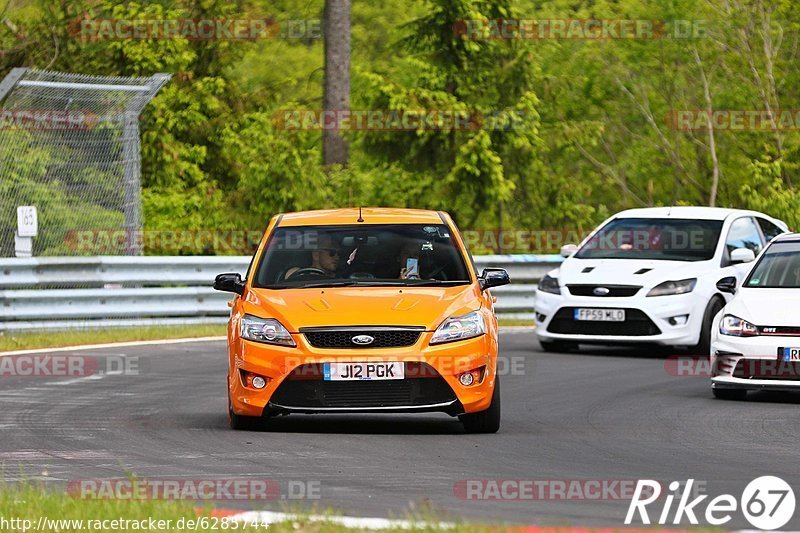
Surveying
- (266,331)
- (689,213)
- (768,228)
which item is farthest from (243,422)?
(768,228)

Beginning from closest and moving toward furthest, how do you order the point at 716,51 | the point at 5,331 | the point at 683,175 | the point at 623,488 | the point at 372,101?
the point at 623,488
the point at 5,331
the point at 372,101
the point at 716,51
the point at 683,175

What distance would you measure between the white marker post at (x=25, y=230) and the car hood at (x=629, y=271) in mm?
6773

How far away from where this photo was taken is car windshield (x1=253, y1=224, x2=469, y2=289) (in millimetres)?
11977

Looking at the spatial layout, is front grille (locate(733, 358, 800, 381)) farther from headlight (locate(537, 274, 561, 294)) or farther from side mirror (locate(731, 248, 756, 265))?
headlight (locate(537, 274, 561, 294))

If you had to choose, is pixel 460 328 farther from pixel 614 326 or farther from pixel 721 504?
pixel 614 326

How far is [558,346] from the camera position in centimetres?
2022

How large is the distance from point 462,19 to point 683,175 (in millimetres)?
9905

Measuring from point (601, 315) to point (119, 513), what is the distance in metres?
11.7

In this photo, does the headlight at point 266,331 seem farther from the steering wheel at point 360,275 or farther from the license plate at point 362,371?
the steering wheel at point 360,275

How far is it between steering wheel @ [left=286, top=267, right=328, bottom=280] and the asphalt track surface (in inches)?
41.9

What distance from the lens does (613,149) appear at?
47.3 metres

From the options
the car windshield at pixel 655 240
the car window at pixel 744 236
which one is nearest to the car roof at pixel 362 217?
the car windshield at pixel 655 240

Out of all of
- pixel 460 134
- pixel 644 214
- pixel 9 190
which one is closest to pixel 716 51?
pixel 460 134

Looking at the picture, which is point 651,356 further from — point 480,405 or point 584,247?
point 480,405
